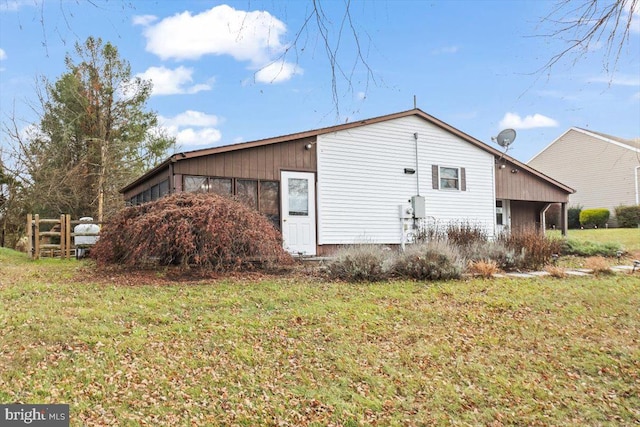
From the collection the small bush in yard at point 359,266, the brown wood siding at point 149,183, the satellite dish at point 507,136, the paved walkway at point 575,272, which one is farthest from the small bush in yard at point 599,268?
the brown wood siding at point 149,183

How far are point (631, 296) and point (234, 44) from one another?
7.35 meters

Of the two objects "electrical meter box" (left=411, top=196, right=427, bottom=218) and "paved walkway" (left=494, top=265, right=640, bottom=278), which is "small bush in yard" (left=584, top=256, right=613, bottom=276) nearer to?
"paved walkway" (left=494, top=265, right=640, bottom=278)

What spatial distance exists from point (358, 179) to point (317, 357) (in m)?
8.93

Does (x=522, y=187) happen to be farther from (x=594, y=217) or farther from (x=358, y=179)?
(x=594, y=217)

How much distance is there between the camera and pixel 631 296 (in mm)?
7184

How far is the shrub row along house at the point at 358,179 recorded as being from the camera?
1125 centimetres

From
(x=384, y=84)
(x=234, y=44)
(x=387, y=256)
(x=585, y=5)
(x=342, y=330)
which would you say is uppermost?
(x=585, y=5)

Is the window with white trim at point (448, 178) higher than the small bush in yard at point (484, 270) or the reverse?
higher

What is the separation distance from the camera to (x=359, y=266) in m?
8.34

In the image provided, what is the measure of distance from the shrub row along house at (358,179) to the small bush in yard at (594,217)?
10205 mm

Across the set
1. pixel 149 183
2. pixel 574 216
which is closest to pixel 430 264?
pixel 149 183

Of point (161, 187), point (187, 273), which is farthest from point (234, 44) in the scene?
point (161, 187)

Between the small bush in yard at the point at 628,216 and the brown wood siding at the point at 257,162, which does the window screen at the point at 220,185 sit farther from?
the small bush in yard at the point at 628,216

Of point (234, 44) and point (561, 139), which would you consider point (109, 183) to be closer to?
point (234, 44)
